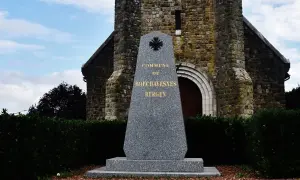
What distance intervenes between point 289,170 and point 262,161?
1.75 feet

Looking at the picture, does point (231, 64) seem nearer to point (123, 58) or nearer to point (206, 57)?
point (206, 57)

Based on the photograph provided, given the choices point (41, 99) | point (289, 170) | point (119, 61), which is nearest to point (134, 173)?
point (289, 170)

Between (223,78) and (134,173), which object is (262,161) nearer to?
(134,173)

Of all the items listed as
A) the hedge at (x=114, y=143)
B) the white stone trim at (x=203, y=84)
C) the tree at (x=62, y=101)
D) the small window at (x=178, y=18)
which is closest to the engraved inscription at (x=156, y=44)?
the hedge at (x=114, y=143)

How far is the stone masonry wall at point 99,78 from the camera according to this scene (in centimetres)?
1695

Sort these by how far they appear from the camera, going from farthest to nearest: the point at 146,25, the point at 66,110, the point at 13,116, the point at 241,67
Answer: the point at 66,110
the point at 146,25
the point at 241,67
the point at 13,116

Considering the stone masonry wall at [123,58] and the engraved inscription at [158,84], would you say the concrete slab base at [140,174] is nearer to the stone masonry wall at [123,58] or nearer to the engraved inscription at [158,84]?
the engraved inscription at [158,84]

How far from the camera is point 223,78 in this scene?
1477 cm

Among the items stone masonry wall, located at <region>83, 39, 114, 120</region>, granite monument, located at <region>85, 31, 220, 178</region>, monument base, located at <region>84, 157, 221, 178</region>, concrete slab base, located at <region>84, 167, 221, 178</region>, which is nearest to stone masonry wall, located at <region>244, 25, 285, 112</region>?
stone masonry wall, located at <region>83, 39, 114, 120</region>

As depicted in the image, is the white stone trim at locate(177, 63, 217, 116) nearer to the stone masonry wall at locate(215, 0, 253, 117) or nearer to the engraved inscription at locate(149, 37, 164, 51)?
the stone masonry wall at locate(215, 0, 253, 117)

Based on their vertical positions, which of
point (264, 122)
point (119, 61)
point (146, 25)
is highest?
point (146, 25)

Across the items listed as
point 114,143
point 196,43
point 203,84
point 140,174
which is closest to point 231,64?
point 203,84

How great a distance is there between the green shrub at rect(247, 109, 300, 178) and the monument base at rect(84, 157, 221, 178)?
40.9 inches

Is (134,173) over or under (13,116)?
under
